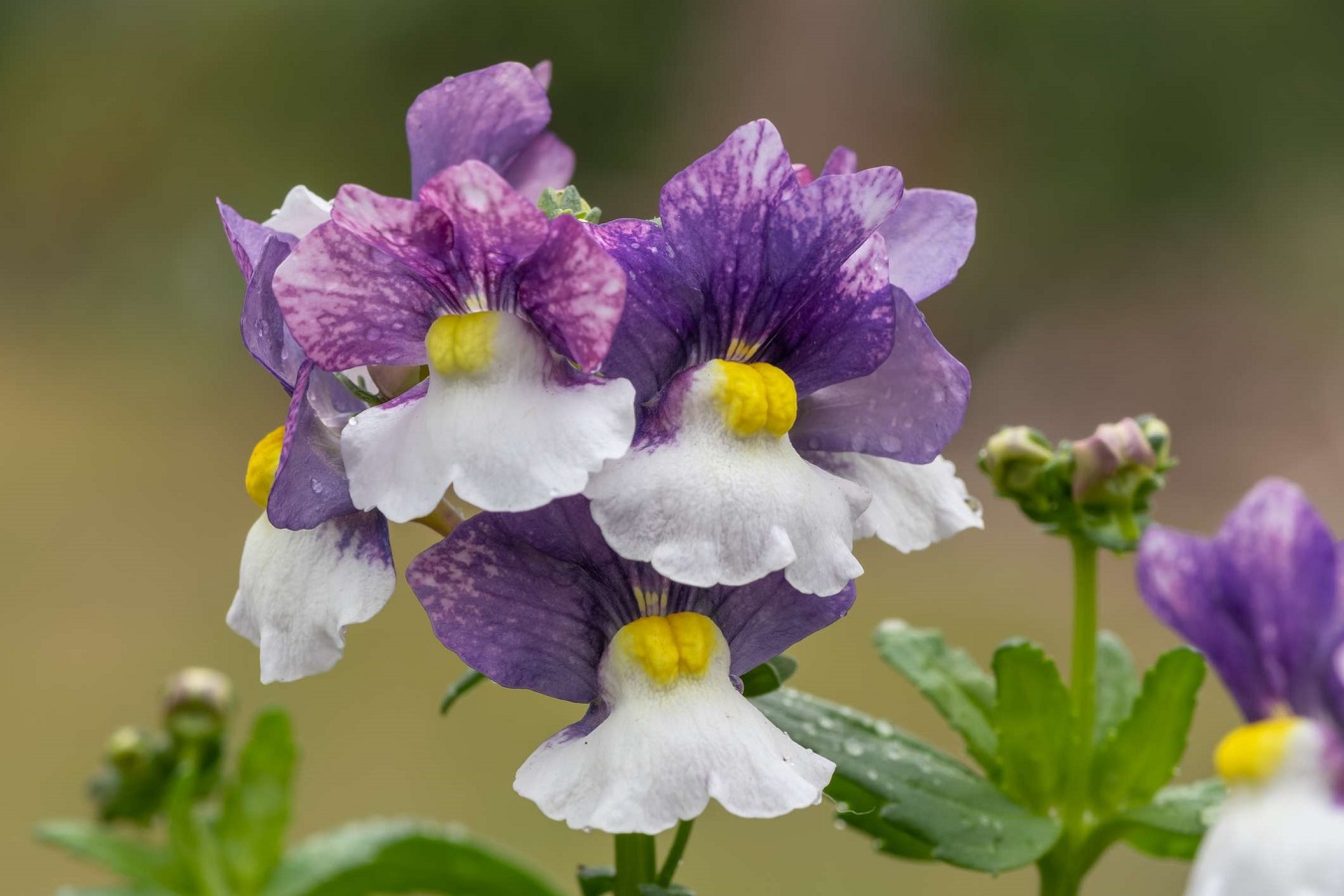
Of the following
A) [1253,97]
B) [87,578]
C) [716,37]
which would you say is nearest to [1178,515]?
[1253,97]

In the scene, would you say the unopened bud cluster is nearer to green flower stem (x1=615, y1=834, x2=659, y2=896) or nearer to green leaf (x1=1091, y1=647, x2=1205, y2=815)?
green leaf (x1=1091, y1=647, x2=1205, y2=815)

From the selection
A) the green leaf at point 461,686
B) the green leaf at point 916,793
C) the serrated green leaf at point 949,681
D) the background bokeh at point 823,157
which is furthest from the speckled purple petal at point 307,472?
the background bokeh at point 823,157

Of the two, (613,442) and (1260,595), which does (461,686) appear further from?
(1260,595)

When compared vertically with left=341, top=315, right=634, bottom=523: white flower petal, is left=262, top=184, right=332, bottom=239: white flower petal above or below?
above

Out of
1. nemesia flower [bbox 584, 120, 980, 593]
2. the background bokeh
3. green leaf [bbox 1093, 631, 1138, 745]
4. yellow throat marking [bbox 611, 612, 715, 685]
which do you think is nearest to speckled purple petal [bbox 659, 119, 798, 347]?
nemesia flower [bbox 584, 120, 980, 593]

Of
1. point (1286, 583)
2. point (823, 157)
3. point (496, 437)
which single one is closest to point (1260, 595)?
point (1286, 583)

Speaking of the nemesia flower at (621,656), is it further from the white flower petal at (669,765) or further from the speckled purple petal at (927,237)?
the speckled purple petal at (927,237)
